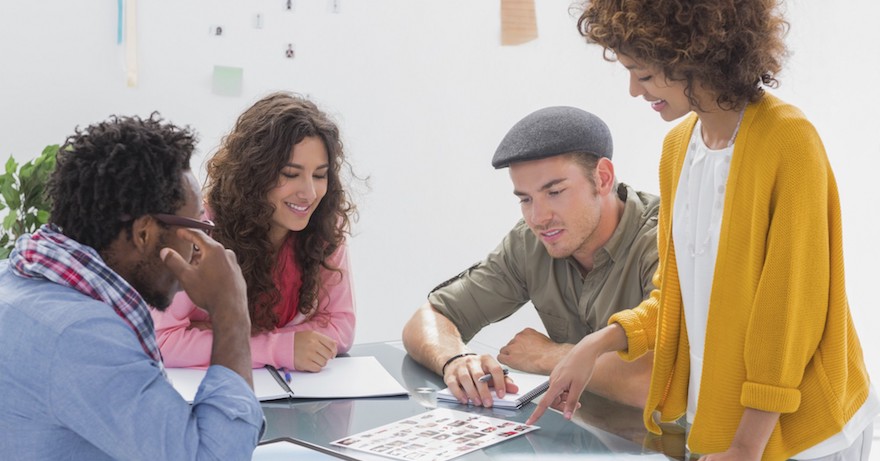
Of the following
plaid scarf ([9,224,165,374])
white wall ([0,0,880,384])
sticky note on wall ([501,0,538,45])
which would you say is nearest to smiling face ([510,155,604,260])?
plaid scarf ([9,224,165,374])

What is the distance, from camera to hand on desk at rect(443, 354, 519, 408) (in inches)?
64.3

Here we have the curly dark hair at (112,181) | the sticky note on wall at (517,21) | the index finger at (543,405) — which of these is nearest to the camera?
the curly dark hair at (112,181)

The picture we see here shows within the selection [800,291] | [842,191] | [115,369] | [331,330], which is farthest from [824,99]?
[115,369]

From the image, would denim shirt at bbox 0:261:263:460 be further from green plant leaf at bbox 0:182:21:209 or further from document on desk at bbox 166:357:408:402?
green plant leaf at bbox 0:182:21:209

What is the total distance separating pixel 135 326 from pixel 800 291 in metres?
0.81

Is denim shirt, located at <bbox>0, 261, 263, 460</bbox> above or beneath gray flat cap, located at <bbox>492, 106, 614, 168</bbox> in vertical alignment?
beneath

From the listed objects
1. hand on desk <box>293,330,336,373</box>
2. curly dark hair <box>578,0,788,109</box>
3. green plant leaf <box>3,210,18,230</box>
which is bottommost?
hand on desk <box>293,330,336,373</box>

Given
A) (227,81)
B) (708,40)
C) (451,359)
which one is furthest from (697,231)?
(227,81)

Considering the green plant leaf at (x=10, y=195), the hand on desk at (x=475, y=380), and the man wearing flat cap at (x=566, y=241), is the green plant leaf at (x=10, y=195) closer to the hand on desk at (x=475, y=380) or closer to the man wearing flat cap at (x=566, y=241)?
the man wearing flat cap at (x=566, y=241)

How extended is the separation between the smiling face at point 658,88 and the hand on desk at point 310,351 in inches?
33.9

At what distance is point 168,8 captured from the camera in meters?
2.96

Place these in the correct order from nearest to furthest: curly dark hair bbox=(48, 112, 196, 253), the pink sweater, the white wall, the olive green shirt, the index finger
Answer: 1. curly dark hair bbox=(48, 112, 196, 253)
2. the index finger
3. the pink sweater
4. the olive green shirt
5. the white wall

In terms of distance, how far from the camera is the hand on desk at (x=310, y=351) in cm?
181

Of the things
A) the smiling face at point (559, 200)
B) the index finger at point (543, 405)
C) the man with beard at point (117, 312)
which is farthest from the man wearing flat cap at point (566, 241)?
the man with beard at point (117, 312)
